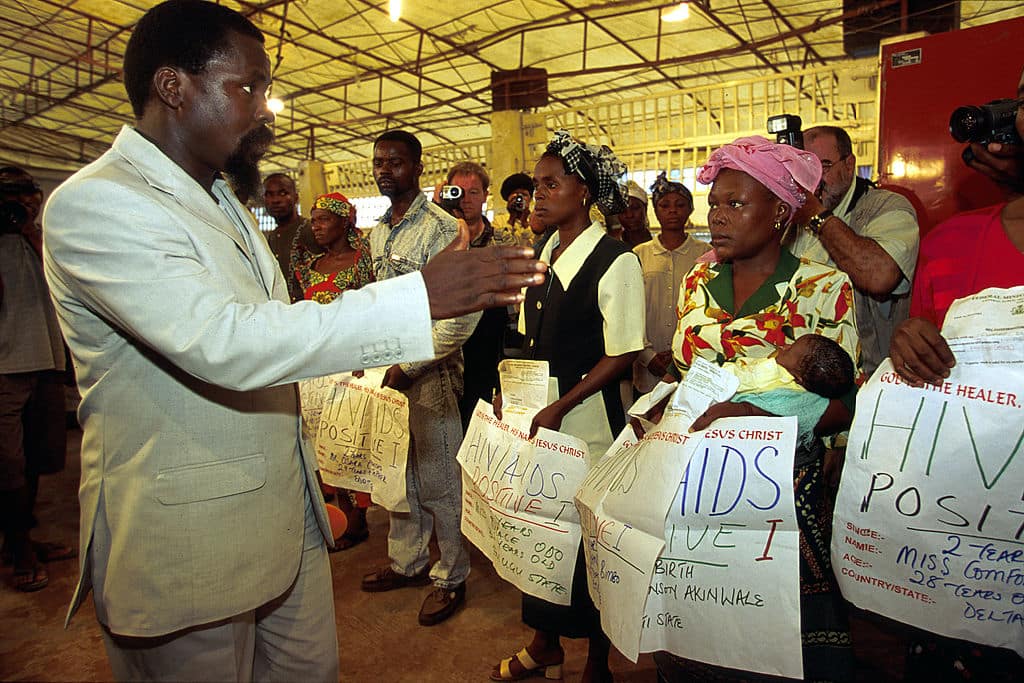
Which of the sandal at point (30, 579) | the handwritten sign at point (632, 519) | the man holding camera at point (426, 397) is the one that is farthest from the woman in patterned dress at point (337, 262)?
the handwritten sign at point (632, 519)

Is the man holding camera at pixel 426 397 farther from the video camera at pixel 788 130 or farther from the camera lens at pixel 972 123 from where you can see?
the camera lens at pixel 972 123

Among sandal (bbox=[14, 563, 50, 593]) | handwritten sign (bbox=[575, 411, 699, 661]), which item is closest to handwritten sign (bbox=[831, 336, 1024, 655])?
handwritten sign (bbox=[575, 411, 699, 661])

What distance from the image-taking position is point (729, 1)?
9.66 m

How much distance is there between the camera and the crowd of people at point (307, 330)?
120cm

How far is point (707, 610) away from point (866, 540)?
430 millimetres

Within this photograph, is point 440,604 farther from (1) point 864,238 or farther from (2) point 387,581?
(1) point 864,238

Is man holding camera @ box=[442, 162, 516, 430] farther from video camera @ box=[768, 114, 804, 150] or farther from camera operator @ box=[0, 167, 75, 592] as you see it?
camera operator @ box=[0, 167, 75, 592]

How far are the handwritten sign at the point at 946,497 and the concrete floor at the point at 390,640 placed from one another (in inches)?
55.6

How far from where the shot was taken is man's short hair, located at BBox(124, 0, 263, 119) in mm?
1379

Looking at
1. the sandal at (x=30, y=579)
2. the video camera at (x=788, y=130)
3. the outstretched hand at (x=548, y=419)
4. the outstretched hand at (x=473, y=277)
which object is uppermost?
the video camera at (x=788, y=130)

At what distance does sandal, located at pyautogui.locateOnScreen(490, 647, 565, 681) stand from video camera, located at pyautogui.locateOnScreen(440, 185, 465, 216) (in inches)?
105

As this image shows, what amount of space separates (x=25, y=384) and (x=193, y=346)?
3.48m

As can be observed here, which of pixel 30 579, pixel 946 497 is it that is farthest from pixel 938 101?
pixel 30 579

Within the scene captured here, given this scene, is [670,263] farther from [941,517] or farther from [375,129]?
[375,129]
